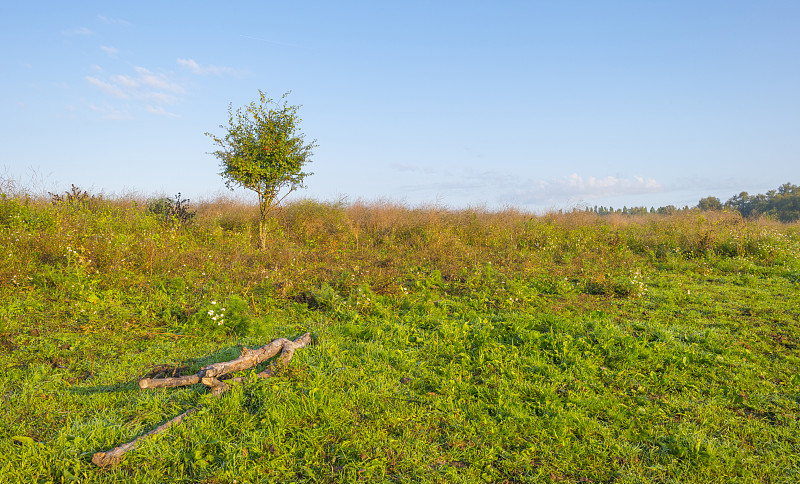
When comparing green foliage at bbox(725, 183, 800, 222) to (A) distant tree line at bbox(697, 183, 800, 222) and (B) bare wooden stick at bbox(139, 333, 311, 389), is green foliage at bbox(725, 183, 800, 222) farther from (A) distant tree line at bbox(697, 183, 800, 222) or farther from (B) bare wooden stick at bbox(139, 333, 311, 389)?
(B) bare wooden stick at bbox(139, 333, 311, 389)

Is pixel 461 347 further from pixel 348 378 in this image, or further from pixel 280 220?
pixel 280 220

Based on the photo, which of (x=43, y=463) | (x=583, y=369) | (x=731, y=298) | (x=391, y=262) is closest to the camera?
(x=43, y=463)

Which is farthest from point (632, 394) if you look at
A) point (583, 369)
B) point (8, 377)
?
point (8, 377)

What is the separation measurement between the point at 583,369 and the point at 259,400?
317 centimetres

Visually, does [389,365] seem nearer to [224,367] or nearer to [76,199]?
[224,367]

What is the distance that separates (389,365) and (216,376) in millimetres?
1664

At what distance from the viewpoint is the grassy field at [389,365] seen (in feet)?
9.18

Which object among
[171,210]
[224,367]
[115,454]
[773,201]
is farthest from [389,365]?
[773,201]

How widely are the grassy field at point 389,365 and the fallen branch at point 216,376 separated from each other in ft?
0.25

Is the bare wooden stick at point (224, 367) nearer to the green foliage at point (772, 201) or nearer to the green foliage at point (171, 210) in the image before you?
the green foliage at point (171, 210)

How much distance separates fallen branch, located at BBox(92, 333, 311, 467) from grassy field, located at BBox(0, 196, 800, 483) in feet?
0.25

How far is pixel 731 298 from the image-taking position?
284 inches

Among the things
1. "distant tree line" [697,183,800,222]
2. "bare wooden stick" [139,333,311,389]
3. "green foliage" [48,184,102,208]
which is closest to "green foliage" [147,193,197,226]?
"green foliage" [48,184,102,208]

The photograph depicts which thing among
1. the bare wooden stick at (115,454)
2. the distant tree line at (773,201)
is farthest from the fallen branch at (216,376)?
the distant tree line at (773,201)
